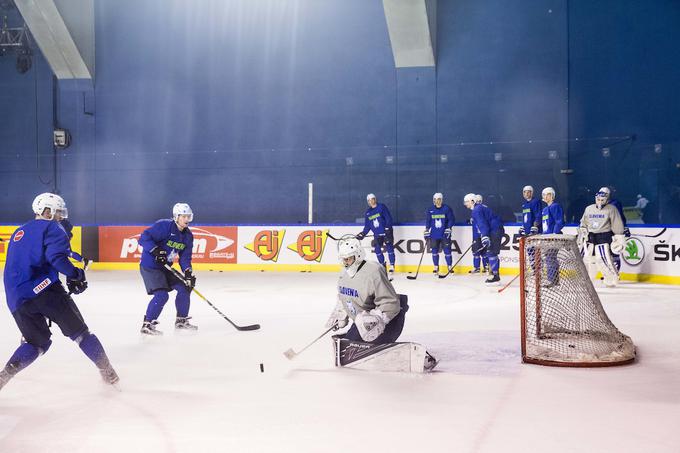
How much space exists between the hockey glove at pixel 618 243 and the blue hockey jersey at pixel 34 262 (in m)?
7.32

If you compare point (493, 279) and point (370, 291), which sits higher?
point (370, 291)

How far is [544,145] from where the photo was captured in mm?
12883

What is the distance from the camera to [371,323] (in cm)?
414

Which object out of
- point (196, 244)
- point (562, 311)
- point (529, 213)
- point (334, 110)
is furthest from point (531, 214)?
point (562, 311)

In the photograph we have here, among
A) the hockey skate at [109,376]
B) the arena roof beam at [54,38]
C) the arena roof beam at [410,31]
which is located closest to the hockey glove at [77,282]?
the hockey skate at [109,376]

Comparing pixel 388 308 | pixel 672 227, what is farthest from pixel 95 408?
pixel 672 227

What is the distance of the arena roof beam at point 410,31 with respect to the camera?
12344mm

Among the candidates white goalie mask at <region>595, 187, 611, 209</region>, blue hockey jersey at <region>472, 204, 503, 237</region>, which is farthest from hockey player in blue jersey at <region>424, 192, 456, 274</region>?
white goalie mask at <region>595, 187, 611, 209</region>

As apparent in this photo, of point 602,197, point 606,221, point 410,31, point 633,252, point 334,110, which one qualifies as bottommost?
point 633,252

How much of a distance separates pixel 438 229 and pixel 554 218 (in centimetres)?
236

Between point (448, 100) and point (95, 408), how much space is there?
435 inches

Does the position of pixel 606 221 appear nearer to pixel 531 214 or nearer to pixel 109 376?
pixel 531 214

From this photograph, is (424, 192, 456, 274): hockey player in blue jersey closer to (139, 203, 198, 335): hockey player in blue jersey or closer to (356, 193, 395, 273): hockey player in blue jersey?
(356, 193, 395, 273): hockey player in blue jersey

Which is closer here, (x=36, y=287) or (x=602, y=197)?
(x=36, y=287)
